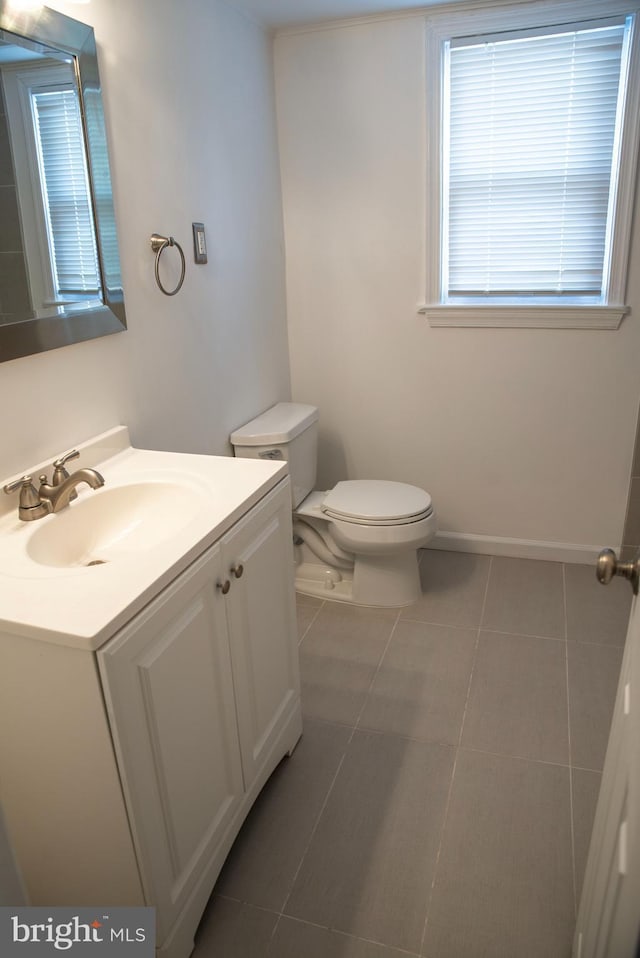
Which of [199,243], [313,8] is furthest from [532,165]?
[199,243]

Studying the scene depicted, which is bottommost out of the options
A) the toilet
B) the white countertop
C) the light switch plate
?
the toilet

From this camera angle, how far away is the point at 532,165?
9.09 ft

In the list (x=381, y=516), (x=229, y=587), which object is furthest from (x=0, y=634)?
(x=381, y=516)

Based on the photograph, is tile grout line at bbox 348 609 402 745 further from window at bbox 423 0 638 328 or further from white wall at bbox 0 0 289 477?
window at bbox 423 0 638 328

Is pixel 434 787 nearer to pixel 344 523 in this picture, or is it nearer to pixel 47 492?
pixel 344 523

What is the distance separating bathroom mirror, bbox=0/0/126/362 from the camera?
159 centimetres

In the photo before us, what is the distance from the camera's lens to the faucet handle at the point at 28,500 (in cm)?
157

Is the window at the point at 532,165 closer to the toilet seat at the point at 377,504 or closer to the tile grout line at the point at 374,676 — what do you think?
the toilet seat at the point at 377,504

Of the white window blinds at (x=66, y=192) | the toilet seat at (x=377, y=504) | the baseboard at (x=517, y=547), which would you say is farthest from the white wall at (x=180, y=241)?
the baseboard at (x=517, y=547)

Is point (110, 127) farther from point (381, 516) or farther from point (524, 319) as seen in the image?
point (524, 319)

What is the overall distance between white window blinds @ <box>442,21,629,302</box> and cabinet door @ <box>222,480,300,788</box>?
5.32ft

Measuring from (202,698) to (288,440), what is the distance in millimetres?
1366

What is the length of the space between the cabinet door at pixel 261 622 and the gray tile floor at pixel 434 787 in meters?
0.23

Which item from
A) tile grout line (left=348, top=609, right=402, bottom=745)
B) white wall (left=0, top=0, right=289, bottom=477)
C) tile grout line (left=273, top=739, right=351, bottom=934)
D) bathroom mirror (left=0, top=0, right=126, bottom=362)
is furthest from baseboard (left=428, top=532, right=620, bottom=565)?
bathroom mirror (left=0, top=0, right=126, bottom=362)
